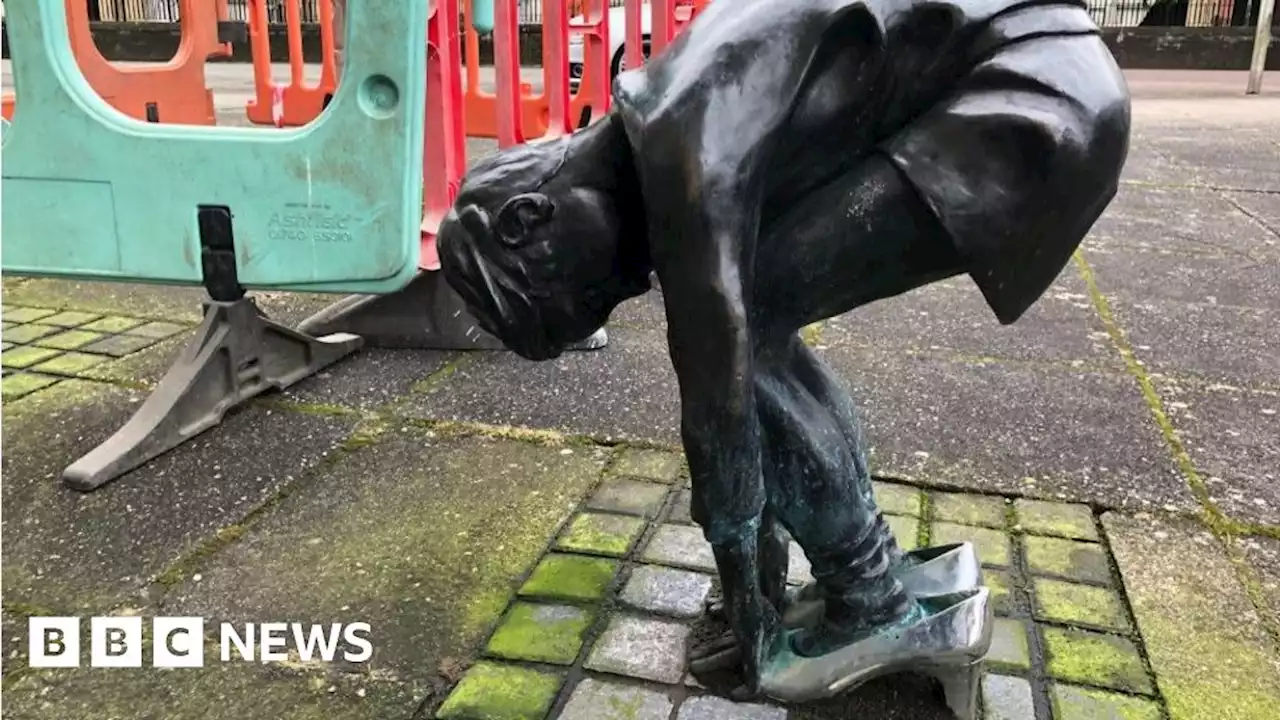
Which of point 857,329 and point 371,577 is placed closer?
point 371,577

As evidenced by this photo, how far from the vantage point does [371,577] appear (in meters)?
2.29

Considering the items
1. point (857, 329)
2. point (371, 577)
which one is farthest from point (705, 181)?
point (857, 329)

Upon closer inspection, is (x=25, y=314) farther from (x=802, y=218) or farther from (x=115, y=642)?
(x=802, y=218)

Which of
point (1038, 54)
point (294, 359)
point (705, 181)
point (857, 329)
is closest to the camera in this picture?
point (705, 181)

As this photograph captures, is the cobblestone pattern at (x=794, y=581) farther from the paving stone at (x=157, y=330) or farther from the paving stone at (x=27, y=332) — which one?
the paving stone at (x=27, y=332)

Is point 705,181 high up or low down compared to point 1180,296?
up

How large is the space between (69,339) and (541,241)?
285 cm

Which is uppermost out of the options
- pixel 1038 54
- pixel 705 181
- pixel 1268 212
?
pixel 1038 54

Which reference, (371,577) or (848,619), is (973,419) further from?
(371,577)

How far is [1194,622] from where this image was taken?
213cm

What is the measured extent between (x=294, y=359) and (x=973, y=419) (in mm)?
2033

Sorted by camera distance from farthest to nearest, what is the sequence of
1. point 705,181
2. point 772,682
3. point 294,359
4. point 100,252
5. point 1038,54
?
point 294,359 < point 100,252 < point 772,682 < point 1038,54 < point 705,181

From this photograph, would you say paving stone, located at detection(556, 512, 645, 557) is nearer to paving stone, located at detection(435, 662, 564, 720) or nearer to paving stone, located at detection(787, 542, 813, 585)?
paving stone, located at detection(787, 542, 813, 585)

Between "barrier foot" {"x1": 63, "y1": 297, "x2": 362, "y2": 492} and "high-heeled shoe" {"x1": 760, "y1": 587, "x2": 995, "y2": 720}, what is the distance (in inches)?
69.8
